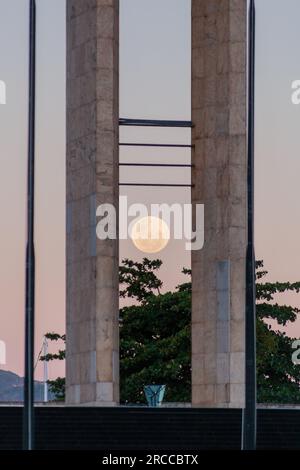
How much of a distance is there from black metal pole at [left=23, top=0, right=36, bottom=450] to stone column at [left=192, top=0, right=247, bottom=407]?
14.0 metres

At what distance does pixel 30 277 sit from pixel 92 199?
1257 cm

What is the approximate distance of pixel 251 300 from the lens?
64688mm

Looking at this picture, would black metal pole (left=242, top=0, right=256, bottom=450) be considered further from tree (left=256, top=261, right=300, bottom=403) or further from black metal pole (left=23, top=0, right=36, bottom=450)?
tree (left=256, top=261, right=300, bottom=403)

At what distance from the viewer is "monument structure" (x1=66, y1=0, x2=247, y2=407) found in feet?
249

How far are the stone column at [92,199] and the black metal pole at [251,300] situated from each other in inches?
413

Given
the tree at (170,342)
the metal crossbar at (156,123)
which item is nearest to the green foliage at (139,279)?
the tree at (170,342)

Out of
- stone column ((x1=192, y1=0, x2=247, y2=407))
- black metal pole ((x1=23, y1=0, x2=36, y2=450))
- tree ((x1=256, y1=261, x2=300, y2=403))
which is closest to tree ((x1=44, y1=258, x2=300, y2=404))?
tree ((x1=256, y1=261, x2=300, y2=403))

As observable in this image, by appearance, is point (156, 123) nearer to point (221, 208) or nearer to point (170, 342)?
point (221, 208)

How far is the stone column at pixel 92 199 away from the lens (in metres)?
75.5

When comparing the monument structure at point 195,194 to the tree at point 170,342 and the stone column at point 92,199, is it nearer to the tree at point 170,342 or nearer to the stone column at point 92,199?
the stone column at point 92,199

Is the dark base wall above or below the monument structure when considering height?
below

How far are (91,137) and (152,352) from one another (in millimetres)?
36389

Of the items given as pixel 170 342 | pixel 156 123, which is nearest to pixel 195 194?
pixel 156 123
